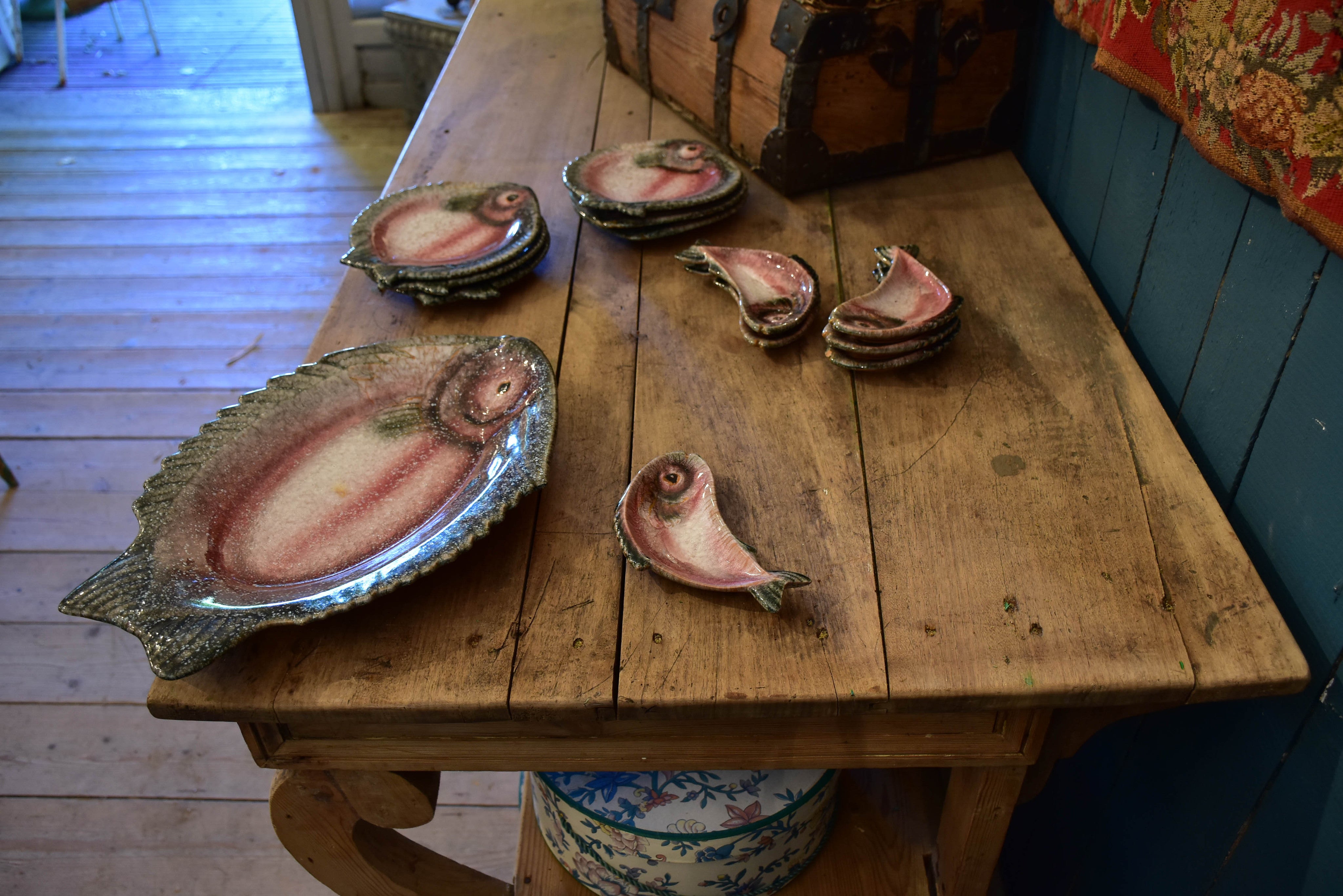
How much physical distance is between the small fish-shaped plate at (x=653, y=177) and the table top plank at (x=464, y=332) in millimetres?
55

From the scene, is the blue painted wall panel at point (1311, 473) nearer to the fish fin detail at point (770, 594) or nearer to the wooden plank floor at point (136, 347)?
the fish fin detail at point (770, 594)

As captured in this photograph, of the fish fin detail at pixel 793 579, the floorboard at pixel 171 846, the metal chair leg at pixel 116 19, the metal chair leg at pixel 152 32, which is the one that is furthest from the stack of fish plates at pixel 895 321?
the metal chair leg at pixel 116 19

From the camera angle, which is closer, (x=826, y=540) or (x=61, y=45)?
(x=826, y=540)

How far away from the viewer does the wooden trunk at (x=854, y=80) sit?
1146 millimetres

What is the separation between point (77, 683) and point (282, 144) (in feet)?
6.88

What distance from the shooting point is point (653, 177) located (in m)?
1.25

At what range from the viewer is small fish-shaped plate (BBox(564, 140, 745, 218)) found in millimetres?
1161

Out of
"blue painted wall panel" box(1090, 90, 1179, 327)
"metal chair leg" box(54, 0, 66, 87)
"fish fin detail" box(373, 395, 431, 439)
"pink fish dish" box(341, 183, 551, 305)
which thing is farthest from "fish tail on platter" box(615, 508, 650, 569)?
"metal chair leg" box(54, 0, 66, 87)

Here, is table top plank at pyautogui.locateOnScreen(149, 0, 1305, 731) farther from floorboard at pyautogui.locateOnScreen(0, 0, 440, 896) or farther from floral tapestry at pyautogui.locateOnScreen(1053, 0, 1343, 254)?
floorboard at pyautogui.locateOnScreen(0, 0, 440, 896)

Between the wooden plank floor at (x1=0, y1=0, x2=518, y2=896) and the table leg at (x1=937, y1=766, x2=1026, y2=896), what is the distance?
717mm

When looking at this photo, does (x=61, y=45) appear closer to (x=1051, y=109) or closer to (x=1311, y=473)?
(x=1051, y=109)

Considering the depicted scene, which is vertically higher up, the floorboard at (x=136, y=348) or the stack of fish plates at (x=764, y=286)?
the stack of fish plates at (x=764, y=286)

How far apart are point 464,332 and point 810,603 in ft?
1.70

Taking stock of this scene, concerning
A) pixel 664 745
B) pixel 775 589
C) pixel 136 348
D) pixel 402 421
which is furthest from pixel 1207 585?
pixel 136 348
